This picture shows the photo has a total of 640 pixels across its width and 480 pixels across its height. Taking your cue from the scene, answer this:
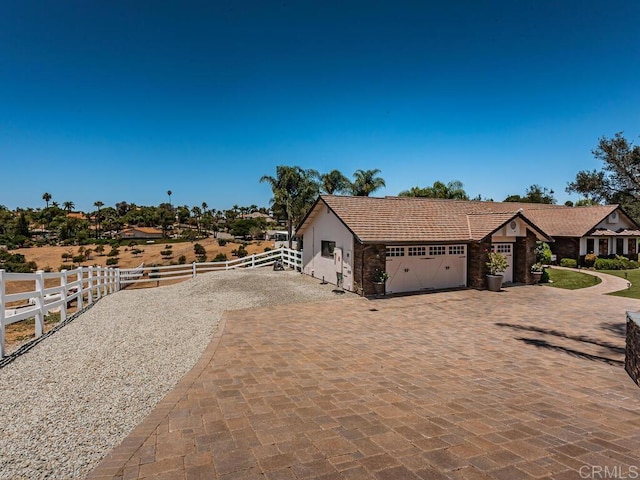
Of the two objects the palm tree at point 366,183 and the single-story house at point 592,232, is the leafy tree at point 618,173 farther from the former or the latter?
the palm tree at point 366,183

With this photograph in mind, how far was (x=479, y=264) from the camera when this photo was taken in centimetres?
1733

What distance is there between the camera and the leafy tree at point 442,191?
50.1 metres

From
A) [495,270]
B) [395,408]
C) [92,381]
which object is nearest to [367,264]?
[495,270]

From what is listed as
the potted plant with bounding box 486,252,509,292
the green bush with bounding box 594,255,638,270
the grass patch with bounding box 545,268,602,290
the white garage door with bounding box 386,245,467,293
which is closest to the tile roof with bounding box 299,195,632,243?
the white garage door with bounding box 386,245,467,293

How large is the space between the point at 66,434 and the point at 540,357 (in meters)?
9.04

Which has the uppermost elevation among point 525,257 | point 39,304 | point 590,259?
point 525,257

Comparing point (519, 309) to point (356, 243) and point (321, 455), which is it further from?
point (321, 455)

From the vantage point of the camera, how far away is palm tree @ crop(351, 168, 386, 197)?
4225cm

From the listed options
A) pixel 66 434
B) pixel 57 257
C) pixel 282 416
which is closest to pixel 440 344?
pixel 282 416

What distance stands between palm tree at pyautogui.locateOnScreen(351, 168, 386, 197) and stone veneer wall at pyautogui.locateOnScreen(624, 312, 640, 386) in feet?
117

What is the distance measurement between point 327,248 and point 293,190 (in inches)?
659

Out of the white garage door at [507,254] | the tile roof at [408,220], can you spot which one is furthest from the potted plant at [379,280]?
the white garage door at [507,254]

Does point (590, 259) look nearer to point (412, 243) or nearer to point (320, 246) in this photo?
point (412, 243)

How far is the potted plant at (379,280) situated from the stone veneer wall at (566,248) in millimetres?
18648
